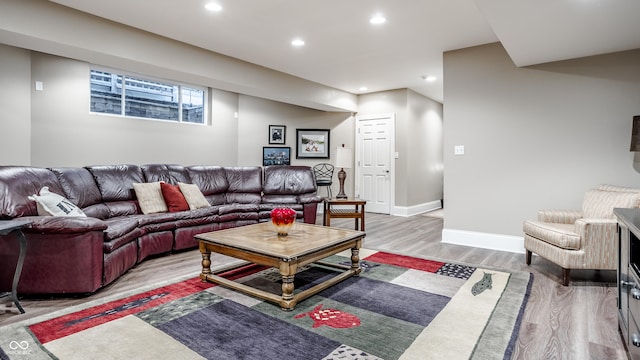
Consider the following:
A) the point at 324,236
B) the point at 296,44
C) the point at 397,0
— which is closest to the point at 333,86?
the point at 296,44

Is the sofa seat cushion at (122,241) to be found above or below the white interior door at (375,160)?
below

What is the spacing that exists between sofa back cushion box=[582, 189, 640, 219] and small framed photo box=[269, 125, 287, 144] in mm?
5150

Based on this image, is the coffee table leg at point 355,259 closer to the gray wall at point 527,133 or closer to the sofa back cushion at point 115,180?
the gray wall at point 527,133

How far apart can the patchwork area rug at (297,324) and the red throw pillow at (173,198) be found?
4.80 feet

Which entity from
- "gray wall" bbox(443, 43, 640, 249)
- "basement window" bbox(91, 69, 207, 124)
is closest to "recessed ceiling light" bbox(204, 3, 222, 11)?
"basement window" bbox(91, 69, 207, 124)

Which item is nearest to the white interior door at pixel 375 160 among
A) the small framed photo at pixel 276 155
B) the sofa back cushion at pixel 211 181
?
the small framed photo at pixel 276 155

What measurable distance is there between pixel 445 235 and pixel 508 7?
9.34 feet

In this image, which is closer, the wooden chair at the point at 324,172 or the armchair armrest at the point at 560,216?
the armchair armrest at the point at 560,216

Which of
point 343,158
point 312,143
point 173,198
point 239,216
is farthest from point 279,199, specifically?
point 312,143

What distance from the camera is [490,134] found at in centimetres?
426

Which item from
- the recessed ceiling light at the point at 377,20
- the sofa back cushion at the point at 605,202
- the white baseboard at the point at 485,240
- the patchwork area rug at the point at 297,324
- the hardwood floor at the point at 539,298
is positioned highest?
the recessed ceiling light at the point at 377,20

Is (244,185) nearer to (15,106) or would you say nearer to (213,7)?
(213,7)

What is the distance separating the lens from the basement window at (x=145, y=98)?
503cm

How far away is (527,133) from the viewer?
4035 mm
